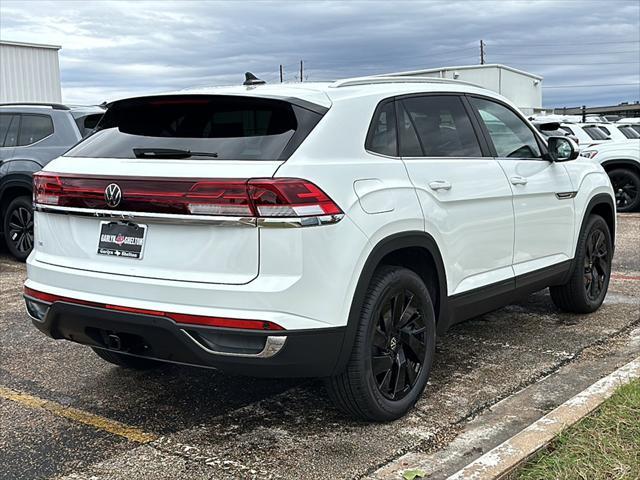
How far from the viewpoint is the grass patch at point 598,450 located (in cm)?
318

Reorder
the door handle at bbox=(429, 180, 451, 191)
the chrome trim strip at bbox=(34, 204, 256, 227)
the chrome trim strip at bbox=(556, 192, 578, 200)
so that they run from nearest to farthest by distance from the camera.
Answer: the chrome trim strip at bbox=(34, 204, 256, 227) < the door handle at bbox=(429, 180, 451, 191) < the chrome trim strip at bbox=(556, 192, 578, 200)

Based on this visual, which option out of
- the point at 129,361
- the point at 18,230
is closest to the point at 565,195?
the point at 129,361

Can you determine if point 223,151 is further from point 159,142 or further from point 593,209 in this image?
point 593,209

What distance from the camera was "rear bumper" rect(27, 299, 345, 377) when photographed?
3330 millimetres

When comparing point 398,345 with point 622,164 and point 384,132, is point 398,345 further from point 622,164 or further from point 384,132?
point 622,164

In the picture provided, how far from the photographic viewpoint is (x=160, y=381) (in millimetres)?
4633

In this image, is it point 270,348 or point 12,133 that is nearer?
point 270,348

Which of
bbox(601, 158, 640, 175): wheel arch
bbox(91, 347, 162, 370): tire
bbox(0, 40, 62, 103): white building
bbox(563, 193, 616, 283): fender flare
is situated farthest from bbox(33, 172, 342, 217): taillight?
bbox(0, 40, 62, 103): white building

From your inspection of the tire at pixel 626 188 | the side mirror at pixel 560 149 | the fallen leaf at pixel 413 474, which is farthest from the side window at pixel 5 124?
the tire at pixel 626 188

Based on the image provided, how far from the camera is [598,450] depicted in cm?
336

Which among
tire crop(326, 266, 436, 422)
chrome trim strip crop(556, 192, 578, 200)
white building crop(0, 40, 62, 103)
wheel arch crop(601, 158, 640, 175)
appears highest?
white building crop(0, 40, 62, 103)

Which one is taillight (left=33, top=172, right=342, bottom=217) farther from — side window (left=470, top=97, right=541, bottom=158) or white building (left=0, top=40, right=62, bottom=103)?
white building (left=0, top=40, right=62, bottom=103)

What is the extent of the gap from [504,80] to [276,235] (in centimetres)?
2867

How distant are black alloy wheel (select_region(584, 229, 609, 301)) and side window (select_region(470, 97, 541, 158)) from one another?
106cm
